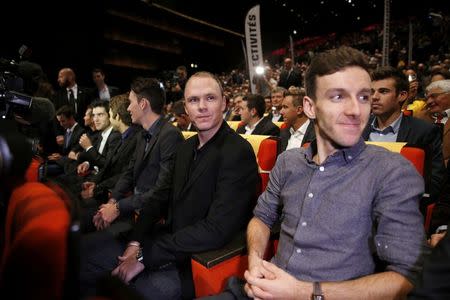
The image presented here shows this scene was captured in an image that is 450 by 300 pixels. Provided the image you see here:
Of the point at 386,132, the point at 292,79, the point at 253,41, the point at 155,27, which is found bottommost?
the point at 386,132

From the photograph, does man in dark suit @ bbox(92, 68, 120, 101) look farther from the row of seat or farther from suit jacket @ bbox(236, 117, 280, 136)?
the row of seat

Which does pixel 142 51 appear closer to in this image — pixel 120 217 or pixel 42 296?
pixel 120 217

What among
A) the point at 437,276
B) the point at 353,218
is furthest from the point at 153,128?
the point at 437,276

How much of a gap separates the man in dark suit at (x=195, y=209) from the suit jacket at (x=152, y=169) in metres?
0.27

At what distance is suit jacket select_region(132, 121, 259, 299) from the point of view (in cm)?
169

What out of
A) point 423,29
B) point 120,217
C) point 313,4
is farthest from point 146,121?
point 313,4

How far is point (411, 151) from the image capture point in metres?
1.64

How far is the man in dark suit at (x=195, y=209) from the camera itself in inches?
67.0

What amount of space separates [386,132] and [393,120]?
0.34ft

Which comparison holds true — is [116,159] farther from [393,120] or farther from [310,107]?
[393,120]

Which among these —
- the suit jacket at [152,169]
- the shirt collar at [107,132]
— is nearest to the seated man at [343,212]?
the suit jacket at [152,169]

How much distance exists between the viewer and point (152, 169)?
2.56 meters

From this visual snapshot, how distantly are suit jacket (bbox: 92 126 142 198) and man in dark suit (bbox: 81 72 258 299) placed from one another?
3.60 feet

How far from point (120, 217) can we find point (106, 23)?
10736 millimetres
